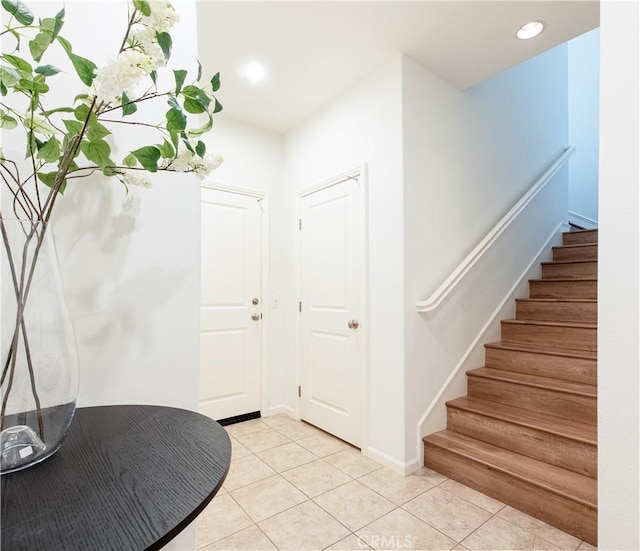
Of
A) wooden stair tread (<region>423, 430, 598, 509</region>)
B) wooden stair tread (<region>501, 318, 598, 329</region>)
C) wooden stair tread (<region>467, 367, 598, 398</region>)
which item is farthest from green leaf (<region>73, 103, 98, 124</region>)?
wooden stair tread (<region>501, 318, 598, 329</region>)

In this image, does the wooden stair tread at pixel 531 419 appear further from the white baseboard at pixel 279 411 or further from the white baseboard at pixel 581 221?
the white baseboard at pixel 581 221

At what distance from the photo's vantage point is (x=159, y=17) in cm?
69

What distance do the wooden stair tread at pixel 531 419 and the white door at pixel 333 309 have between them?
2.45ft

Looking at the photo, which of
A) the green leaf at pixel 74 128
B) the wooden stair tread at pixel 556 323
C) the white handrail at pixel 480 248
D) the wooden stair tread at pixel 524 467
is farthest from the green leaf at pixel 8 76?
the wooden stair tread at pixel 556 323

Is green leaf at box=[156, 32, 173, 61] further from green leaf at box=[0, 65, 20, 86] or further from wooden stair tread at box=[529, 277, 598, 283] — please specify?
wooden stair tread at box=[529, 277, 598, 283]

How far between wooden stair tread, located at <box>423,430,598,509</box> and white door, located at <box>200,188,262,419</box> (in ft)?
5.38

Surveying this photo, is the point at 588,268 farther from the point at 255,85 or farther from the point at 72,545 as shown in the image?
the point at 72,545

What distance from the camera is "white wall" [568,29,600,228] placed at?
14.6ft

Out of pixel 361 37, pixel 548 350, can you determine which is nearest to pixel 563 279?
pixel 548 350

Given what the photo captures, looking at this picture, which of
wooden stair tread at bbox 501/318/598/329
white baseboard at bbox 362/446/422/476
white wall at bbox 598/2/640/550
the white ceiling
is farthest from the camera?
wooden stair tread at bbox 501/318/598/329

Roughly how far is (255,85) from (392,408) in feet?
8.15

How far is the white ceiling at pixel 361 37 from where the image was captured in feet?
6.45

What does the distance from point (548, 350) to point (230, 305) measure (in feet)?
8.15

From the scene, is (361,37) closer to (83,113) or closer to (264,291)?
(83,113)
